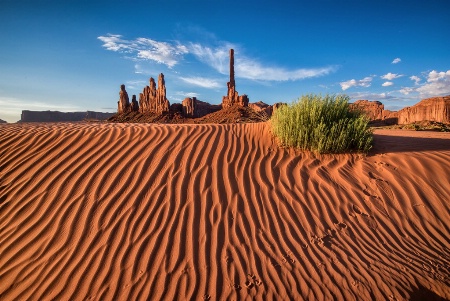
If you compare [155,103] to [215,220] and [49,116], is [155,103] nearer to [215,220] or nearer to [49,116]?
[49,116]

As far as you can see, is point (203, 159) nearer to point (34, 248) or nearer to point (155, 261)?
point (155, 261)

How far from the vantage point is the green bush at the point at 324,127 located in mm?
5129

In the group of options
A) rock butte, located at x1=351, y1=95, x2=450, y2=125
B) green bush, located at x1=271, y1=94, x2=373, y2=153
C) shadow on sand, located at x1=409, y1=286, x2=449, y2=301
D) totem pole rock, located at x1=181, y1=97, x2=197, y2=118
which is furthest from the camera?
totem pole rock, located at x1=181, y1=97, x2=197, y2=118

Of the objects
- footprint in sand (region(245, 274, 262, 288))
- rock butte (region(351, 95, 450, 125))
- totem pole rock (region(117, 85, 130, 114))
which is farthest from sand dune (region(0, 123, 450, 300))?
totem pole rock (region(117, 85, 130, 114))

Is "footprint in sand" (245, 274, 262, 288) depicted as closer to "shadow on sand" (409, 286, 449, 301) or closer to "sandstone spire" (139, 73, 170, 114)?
"shadow on sand" (409, 286, 449, 301)

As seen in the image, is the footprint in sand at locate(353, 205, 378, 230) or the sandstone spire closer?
the footprint in sand at locate(353, 205, 378, 230)

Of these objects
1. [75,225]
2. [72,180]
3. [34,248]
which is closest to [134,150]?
[72,180]

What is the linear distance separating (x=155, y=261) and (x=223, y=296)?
2.89 ft

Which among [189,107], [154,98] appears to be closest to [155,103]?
[154,98]

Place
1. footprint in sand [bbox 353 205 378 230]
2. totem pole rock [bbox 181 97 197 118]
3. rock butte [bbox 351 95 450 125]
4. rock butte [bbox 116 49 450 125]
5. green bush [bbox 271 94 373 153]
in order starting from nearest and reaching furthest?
footprint in sand [bbox 353 205 378 230]
green bush [bbox 271 94 373 153]
rock butte [bbox 351 95 450 125]
rock butte [bbox 116 49 450 125]
totem pole rock [bbox 181 97 197 118]

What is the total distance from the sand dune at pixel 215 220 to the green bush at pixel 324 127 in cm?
28

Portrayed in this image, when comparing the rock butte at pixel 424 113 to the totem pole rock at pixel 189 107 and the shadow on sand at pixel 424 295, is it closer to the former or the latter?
the totem pole rock at pixel 189 107

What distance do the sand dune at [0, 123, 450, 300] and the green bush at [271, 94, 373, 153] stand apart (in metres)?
0.28

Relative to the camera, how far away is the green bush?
5.13 meters
